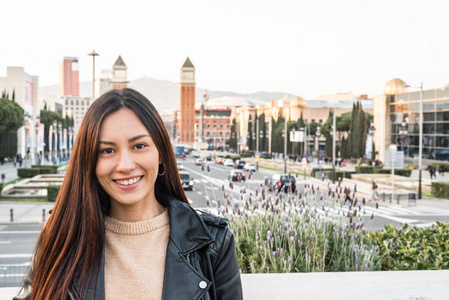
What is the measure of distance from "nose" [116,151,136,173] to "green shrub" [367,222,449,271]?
3775mm

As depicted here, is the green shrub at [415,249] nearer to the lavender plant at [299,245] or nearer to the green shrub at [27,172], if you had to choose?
the lavender plant at [299,245]

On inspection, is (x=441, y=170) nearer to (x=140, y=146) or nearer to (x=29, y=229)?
(x=29, y=229)

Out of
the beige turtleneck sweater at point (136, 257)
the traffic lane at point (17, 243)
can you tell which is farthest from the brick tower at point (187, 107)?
the beige turtleneck sweater at point (136, 257)

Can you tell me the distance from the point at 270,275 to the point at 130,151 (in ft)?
7.55

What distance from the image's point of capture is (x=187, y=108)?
14938cm

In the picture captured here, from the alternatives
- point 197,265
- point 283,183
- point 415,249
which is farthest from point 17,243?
point 197,265

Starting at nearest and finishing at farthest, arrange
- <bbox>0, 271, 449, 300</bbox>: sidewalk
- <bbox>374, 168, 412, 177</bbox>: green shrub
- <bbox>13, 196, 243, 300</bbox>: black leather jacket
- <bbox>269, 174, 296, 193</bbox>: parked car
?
<bbox>13, 196, 243, 300</bbox>: black leather jacket
<bbox>0, 271, 449, 300</bbox>: sidewalk
<bbox>269, 174, 296, 193</bbox>: parked car
<bbox>374, 168, 412, 177</bbox>: green shrub

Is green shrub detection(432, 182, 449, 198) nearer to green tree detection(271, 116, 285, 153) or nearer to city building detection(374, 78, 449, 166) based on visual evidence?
city building detection(374, 78, 449, 166)

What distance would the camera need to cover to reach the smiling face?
7.08 ft

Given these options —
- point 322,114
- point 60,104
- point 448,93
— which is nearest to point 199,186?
point 448,93

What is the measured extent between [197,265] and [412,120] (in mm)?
59318

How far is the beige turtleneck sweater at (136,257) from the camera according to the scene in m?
2.11

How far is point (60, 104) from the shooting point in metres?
137

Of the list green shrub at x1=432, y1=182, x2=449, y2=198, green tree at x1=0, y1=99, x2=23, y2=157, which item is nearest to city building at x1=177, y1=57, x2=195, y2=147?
green tree at x1=0, y1=99, x2=23, y2=157
